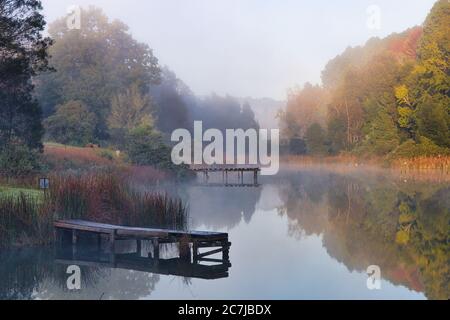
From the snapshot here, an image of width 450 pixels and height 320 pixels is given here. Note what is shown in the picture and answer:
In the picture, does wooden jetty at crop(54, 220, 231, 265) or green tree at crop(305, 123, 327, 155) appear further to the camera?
green tree at crop(305, 123, 327, 155)

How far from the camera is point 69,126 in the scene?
39.2 metres

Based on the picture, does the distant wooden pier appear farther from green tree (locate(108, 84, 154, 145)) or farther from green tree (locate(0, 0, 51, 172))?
green tree (locate(108, 84, 154, 145))

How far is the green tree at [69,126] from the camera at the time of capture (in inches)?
1540

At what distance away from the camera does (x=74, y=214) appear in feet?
45.7

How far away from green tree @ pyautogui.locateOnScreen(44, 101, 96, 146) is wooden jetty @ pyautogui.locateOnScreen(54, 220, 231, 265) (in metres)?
26.5

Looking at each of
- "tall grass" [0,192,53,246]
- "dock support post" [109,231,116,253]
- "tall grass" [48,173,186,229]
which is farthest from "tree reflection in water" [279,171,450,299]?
"tall grass" [0,192,53,246]

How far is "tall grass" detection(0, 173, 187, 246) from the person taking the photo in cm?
1308

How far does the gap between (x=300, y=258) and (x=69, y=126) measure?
92.6 ft

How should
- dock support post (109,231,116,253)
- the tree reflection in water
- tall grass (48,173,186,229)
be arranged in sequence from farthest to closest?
tall grass (48,173,186,229)
dock support post (109,231,116,253)
the tree reflection in water

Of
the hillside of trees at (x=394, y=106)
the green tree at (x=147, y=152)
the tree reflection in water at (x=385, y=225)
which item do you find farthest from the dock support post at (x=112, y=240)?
the hillside of trees at (x=394, y=106)

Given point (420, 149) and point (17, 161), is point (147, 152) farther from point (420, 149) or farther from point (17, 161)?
point (420, 149)

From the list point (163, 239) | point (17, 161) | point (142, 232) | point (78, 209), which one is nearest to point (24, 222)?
point (78, 209)

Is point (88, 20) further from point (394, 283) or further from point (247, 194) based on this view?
point (394, 283)
